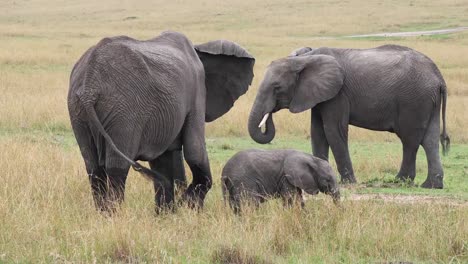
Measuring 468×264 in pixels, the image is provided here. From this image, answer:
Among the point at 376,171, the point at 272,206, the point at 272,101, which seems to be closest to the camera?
the point at 272,206

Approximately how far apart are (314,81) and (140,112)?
4.25 metres

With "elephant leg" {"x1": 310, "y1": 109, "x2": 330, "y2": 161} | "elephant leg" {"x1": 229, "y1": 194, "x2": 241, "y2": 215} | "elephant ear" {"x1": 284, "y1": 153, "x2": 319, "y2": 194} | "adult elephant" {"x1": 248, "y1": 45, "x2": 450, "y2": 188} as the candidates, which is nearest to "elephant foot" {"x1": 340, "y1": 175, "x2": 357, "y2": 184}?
"adult elephant" {"x1": 248, "y1": 45, "x2": 450, "y2": 188}

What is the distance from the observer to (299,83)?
1140 cm

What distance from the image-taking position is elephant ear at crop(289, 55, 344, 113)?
11.3 meters

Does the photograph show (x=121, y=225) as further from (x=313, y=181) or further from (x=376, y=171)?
(x=376, y=171)

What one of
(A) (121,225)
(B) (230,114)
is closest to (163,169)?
(A) (121,225)

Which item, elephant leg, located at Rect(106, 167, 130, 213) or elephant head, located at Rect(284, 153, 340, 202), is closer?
elephant leg, located at Rect(106, 167, 130, 213)

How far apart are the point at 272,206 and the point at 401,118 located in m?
4.04

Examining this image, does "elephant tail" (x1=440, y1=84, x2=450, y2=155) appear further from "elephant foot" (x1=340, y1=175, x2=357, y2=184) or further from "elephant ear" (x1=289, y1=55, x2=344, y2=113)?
"elephant foot" (x1=340, y1=175, x2=357, y2=184)

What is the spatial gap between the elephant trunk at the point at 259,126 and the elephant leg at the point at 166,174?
2.06 metres

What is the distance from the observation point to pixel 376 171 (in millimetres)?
12531

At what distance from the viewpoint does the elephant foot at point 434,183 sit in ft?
36.7

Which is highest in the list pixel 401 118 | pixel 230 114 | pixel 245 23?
pixel 401 118

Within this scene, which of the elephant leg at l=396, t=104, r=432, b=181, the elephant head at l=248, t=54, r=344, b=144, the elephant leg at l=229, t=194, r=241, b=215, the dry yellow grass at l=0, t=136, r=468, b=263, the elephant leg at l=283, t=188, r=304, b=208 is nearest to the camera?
the dry yellow grass at l=0, t=136, r=468, b=263
